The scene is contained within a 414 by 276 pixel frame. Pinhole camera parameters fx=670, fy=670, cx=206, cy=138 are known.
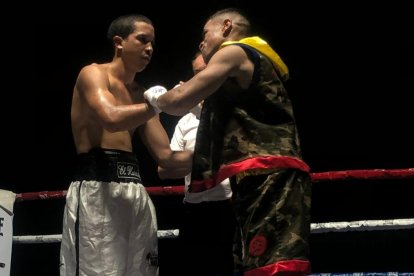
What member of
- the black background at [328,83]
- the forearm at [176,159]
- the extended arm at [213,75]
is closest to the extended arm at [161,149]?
the forearm at [176,159]

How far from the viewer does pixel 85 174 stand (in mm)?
2037

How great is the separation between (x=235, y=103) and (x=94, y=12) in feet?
10.0

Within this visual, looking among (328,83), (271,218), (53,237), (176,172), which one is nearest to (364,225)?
(176,172)

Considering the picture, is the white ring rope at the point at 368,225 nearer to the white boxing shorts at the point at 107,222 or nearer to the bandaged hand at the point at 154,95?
the white boxing shorts at the point at 107,222

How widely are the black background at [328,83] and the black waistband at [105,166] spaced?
1.92 metres

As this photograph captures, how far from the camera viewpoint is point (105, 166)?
2.03 meters

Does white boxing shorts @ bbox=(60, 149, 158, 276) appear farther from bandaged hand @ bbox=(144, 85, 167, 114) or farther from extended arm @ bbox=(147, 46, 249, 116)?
extended arm @ bbox=(147, 46, 249, 116)

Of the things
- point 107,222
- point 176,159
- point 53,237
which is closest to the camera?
point 107,222

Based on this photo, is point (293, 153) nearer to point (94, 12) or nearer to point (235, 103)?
point (235, 103)

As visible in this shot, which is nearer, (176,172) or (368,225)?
(176,172)

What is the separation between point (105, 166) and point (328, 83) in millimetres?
2378

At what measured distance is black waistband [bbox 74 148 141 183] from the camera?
2023 mm

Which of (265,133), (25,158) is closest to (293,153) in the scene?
(265,133)

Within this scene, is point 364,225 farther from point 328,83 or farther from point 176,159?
point 328,83
